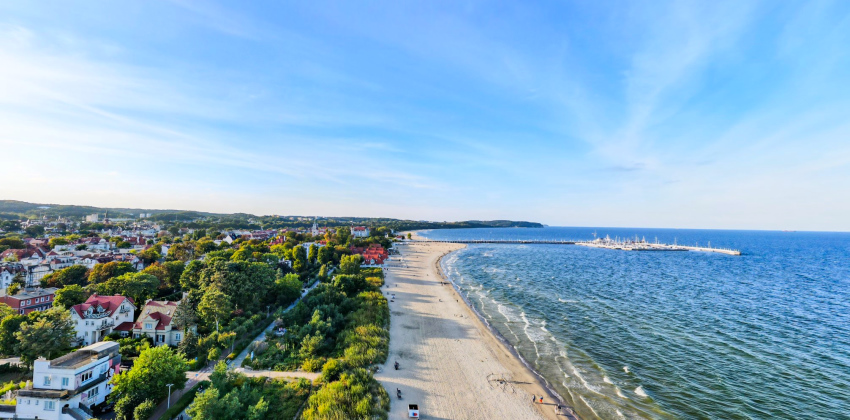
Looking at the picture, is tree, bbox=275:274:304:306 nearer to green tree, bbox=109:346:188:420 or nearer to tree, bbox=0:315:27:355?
green tree, bbox=109:346:188:420

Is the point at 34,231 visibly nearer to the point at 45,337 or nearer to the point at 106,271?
the point at 106,271

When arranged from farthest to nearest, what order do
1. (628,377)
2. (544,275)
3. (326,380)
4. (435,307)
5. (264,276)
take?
(544,275), (435,307), (264,276), (628,377), (326,380)

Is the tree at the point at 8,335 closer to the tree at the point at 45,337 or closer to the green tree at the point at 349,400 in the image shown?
the tree at the point at 45,337

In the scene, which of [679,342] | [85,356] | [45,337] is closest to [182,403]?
[85,356]

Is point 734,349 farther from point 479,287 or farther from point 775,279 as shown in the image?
point 775,279

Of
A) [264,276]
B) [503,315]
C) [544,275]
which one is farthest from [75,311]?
[544,275]

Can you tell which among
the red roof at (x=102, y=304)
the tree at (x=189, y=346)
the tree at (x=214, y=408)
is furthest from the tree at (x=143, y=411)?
the red roof at (x=102, y=304)

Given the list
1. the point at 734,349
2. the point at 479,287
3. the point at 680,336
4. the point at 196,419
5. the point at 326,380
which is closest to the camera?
the point at 196,419
